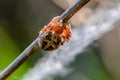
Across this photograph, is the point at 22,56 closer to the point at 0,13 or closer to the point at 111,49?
the point at 111,49

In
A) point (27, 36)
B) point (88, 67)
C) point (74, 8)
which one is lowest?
point (74, 8)

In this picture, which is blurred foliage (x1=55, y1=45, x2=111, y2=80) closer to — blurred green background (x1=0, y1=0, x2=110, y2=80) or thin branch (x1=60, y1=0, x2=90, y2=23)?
blurred green background (x1=0, y1=0, x2=110, y2=80)

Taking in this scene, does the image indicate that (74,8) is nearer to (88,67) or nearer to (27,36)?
(88,67)

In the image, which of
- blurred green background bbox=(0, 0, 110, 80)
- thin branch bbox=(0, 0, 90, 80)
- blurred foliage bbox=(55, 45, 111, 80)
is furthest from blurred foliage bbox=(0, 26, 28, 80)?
thin branch bbox=(0, 0, 90, 80)

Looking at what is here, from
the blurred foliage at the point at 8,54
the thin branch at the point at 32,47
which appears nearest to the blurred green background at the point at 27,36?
the blurred foliage at the point at 8,54

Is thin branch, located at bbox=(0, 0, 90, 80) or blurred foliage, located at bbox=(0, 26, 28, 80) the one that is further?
blurred foliage, located at bbox=(0, 26, 28, 80)

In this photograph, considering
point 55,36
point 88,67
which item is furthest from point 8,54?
point 55,36
